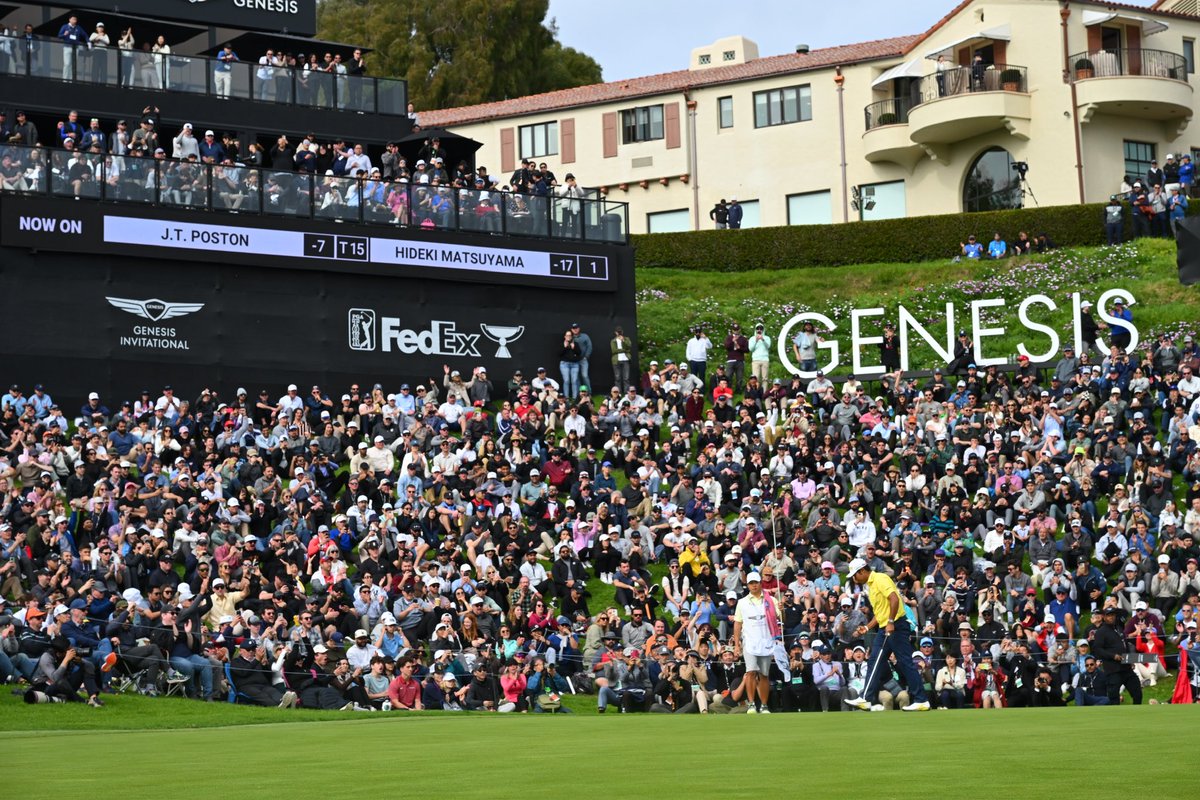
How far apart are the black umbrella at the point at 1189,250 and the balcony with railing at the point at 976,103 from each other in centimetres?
4622

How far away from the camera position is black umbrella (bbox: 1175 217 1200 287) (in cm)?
1260

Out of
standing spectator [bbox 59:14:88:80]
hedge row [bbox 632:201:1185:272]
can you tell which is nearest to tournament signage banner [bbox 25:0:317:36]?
standing spectator [bbox 59:14:88:80]

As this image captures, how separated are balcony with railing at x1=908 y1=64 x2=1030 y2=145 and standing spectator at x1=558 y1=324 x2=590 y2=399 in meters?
22.2

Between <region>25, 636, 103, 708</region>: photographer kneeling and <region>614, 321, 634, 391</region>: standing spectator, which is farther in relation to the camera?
<region>614, 321, 634, 391</region>: standing spectator

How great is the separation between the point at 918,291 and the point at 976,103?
36.4ft

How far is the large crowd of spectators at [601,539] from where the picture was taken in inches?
948

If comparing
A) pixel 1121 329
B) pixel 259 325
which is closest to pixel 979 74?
pixel 1121 329

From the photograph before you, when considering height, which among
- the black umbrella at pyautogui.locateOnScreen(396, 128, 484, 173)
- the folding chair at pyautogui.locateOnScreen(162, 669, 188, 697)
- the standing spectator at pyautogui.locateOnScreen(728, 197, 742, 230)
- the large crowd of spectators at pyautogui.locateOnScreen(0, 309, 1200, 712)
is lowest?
the folding chair at pyautogui.locateOnScreen(162, 669, 188, 697)

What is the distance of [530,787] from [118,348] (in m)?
29.2

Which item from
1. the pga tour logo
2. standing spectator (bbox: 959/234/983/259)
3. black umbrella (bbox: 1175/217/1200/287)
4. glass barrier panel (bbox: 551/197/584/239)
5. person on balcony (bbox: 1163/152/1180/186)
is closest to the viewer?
black umbrella (bbox: 1175/217/1200/287)

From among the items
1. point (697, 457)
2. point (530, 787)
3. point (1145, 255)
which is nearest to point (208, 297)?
point (697, 457)

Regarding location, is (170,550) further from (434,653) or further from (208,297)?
(208,297)

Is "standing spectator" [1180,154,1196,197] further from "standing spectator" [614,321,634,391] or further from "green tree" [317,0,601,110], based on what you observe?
"green tree" [317,0,601,110]

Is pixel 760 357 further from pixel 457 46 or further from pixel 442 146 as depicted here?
pixel 457 46
